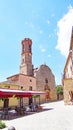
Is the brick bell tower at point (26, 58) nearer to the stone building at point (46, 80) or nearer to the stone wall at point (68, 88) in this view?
the stone building at point (46, 80)

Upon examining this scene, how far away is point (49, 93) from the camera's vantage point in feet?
176

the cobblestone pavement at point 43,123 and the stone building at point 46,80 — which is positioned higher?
the stone building at point 46,80

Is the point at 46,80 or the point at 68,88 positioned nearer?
the point at 68,88

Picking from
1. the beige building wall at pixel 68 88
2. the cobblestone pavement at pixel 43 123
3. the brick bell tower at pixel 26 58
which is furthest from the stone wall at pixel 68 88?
the brick bell tower at pixel 26 58

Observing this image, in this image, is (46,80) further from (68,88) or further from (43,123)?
(43,123)

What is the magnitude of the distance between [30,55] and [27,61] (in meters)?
1.94

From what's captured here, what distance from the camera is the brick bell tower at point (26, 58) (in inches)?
2014

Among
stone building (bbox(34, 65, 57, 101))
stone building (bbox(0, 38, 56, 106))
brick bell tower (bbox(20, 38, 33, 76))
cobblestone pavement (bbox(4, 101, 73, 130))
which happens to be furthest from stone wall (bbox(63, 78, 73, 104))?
brick bell tower (bbox(20, 38, 33, 76))

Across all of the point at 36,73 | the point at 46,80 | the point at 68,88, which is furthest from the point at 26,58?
the point at 68,88

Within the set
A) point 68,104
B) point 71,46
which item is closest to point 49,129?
point 68,104

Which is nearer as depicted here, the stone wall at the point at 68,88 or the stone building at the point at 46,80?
the stone wall at the point at 68,88

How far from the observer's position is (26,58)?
5153 cm

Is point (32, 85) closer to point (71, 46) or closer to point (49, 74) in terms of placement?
point (49, 74)

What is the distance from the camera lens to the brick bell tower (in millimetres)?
51156
